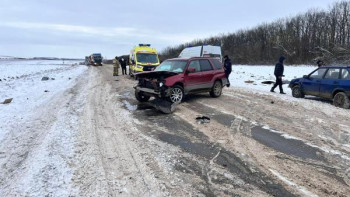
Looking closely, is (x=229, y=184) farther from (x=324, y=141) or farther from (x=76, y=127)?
(x=76, y=127)

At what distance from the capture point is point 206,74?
37.0ft

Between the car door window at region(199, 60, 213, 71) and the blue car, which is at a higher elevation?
the car door window at region(199, 60, 213, 71)

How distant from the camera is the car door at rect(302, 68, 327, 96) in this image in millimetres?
11402

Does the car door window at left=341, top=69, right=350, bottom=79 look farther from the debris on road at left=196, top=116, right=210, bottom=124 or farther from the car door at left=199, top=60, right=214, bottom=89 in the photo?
the debris on road at left=196, top=116, right=210, bottom=124

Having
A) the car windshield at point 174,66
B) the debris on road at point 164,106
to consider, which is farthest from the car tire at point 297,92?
the debris on road at point 164,106

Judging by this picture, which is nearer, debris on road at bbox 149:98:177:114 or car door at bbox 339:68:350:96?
debris on road at bbox 149:98:177:114

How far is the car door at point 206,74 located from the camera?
438 inches

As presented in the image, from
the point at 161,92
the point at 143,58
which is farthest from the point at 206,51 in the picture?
the point at 161,92

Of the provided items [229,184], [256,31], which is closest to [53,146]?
[229,184]

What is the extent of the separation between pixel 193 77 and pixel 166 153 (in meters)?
5.69

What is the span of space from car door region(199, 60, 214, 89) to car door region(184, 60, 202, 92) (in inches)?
7.3

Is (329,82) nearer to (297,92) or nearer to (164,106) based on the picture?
(297,92)

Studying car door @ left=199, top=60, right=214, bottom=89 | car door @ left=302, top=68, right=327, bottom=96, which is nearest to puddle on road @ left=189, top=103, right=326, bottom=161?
car door @ left=199, top=60, right=214, bottom=89

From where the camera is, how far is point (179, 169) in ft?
15.2
